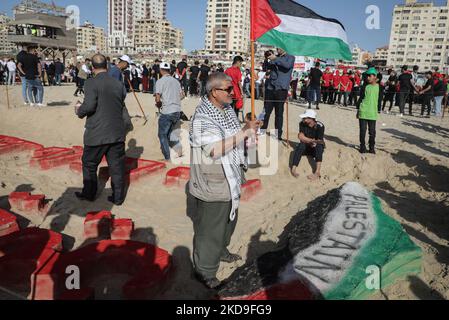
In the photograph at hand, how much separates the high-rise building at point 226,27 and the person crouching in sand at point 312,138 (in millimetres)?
136368

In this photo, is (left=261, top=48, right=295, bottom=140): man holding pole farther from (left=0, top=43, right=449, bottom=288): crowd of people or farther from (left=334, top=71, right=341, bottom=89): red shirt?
(left=334, top=71, right=341, bottom=89): red shirt

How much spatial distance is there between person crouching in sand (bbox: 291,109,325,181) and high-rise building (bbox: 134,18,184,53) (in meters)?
162

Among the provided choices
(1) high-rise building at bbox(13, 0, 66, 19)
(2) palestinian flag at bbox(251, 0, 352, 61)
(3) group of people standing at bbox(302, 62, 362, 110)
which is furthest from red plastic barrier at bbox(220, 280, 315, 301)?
(1) high-rise building at bbox(13, 0, 66, 19)

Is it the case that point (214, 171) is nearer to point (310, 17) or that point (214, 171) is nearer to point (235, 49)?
point (310, 17)

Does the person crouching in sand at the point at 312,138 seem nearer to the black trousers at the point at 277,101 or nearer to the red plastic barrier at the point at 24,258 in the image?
the black trousers at the point at 277,101

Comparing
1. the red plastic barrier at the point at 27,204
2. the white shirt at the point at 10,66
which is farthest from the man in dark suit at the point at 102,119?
the white shirt at the point at 10,66

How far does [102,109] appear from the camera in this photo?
4605 mm

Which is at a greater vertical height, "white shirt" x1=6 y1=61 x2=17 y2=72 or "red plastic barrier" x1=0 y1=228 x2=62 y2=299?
"white shirt" x1=6 y1=61 x2=17 y2=72

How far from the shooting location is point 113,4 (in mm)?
170250

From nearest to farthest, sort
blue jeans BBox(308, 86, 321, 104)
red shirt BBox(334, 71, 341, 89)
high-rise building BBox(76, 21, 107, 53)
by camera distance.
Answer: blue jeans BBox(308, 86, 321, 104) → red shirt BBox(334, 71, 341, 89) → high-rise building BBox(76, 21, 107, 53)

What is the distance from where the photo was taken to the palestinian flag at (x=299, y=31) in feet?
16.4

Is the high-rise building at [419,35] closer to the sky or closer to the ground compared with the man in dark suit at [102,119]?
closer to the sky

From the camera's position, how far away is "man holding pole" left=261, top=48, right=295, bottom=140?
23.6 ft

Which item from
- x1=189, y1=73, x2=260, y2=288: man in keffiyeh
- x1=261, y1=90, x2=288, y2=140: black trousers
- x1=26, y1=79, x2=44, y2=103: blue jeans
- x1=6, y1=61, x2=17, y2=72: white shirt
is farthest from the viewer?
x1=6, y1=61, x2=17, y2=72: white shirt
